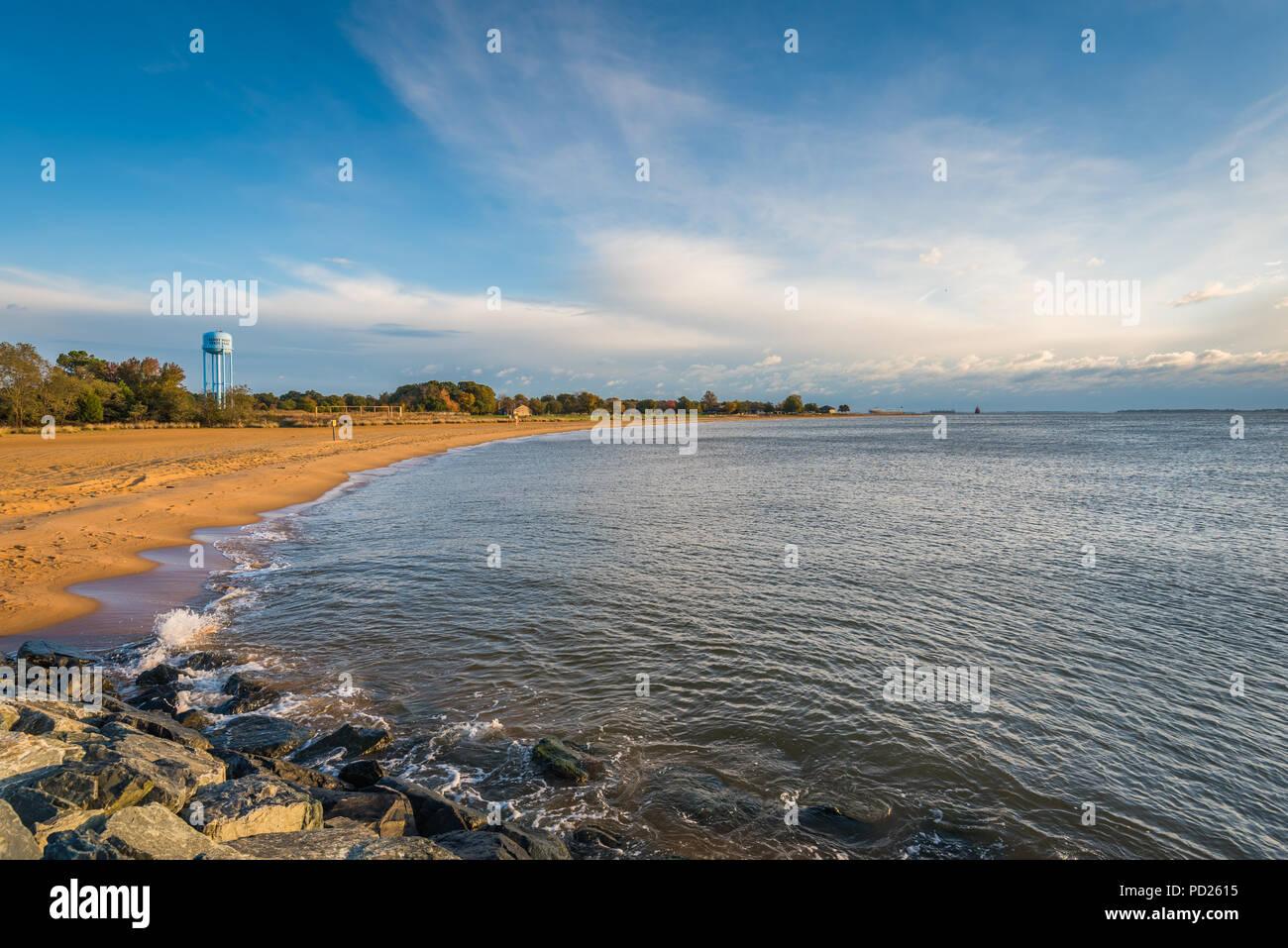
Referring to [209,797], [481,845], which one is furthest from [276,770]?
[481,845]

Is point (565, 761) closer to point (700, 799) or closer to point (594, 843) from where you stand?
point (594, 843)

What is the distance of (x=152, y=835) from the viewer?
203 inches

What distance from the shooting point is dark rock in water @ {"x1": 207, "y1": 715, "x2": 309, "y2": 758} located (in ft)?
30.5

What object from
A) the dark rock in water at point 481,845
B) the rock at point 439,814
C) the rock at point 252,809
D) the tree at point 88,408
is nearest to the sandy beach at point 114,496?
the rock at point 252,809

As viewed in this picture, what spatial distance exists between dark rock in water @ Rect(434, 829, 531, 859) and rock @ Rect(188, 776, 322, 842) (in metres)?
1.47

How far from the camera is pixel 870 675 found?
12.1 meters

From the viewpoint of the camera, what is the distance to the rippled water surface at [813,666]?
8.12 metres

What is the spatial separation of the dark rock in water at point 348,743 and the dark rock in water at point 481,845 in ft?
10.8

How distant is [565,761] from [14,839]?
228 inches
